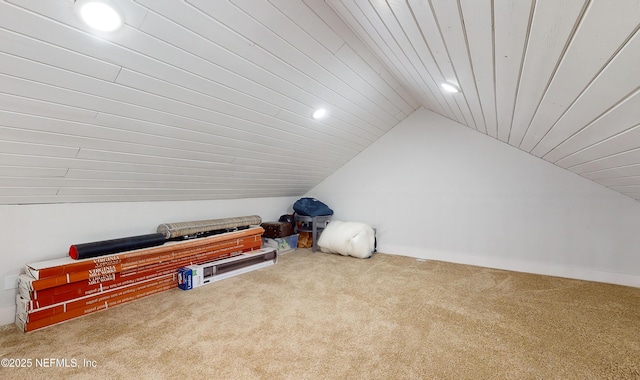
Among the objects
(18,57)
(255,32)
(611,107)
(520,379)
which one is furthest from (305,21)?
(520,379)

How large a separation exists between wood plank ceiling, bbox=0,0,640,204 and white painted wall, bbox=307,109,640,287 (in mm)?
467

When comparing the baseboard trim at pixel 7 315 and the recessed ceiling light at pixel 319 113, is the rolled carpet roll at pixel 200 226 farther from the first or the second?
the recessed ceiling light at pixel 319 113

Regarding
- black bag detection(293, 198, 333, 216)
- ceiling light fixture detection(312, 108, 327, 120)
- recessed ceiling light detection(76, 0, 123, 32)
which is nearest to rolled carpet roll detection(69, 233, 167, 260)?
recessed ceiling light detection(76, 0, 123, 32)

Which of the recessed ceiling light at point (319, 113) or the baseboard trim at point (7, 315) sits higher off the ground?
the recessed ceiling light at point (319, 113)

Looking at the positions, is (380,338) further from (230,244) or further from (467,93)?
(230,244)

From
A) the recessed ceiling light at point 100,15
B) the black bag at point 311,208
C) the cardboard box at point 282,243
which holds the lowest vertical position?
the cardboard box at point 282,243

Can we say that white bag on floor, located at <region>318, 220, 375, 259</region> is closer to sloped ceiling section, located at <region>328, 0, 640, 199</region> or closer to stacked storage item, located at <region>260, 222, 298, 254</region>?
stacked storage item, located at <region>260, 222, 298, 254</region>

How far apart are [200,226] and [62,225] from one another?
1.06 metres

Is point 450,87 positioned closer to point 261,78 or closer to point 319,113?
point 319,113

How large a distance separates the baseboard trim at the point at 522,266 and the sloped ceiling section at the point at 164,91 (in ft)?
6.55

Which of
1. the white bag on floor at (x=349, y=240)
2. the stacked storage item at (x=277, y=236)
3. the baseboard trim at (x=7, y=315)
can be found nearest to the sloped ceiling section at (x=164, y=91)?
the baseboard trim at (x=7, y=315)

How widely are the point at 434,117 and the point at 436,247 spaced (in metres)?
1.63

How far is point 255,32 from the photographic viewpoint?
1479 millimetres

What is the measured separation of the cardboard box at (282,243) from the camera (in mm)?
3670
